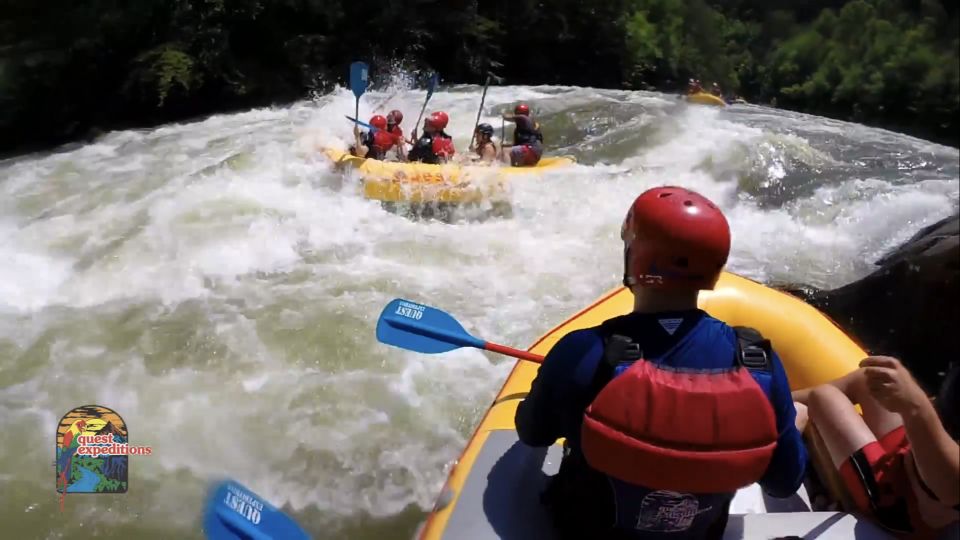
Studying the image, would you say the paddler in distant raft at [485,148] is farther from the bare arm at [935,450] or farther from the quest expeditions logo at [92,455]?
the bare arm at [935,450]

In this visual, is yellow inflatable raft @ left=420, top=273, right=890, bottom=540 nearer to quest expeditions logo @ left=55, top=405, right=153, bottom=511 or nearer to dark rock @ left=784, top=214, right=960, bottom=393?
quest expeditions logo @ left=55, top=405, right=153, bottom=511

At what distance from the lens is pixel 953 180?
6.70 meters

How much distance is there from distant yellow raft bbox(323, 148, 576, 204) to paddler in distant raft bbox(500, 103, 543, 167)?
14.7 inches

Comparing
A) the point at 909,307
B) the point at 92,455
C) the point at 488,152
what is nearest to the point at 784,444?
the point at 92,455

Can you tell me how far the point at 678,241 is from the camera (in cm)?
117

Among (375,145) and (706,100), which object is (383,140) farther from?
(706,100)

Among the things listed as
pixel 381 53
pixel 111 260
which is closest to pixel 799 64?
pixel 381 53

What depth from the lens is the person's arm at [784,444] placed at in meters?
1.22

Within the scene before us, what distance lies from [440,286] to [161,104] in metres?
6.29

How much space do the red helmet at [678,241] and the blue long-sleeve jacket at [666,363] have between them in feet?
0.20

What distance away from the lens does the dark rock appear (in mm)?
4023

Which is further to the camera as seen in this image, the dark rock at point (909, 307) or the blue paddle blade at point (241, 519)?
the dark rock at point (909, 307)

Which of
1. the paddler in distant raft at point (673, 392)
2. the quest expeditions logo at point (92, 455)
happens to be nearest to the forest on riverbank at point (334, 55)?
the quest expeditions logo at point (92, 455)

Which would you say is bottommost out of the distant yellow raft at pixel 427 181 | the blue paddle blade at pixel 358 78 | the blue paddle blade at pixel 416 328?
the distant yellow raft at pixel 427 181
